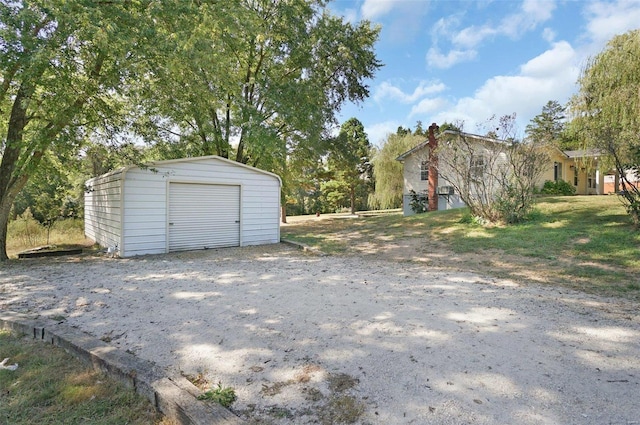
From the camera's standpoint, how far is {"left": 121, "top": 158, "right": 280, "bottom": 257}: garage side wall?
26.0ft

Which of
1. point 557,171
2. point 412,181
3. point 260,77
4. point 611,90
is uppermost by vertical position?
point 260,77

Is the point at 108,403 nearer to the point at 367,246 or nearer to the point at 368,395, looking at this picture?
the point at 368,395

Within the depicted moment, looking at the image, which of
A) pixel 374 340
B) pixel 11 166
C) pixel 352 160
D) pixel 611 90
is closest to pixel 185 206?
pixel 11 166

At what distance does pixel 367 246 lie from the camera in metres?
9.31

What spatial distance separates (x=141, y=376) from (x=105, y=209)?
8910mm

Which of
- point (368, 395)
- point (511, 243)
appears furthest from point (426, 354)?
point (511, 243)

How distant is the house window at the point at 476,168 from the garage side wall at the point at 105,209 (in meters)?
9.95

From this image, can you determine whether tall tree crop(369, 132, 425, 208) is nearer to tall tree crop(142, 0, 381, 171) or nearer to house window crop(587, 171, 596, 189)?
tall tree crop(142, 0, 381, 171)

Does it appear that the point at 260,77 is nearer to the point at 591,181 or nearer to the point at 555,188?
the point at 555,188

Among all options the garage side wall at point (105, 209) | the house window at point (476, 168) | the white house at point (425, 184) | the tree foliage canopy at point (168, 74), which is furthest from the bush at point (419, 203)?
the garage side wall at point (105, 209)

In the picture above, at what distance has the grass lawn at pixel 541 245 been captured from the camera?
543cm

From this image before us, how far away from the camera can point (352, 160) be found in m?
16.3

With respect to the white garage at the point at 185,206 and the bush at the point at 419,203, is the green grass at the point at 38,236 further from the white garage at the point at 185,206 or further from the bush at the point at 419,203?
the bush at the point at 419,203

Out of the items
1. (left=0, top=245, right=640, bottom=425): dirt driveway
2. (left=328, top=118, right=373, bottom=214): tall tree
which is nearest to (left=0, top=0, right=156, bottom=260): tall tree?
(left=0, top=245, right=640, bottom=425): dirt driveway
